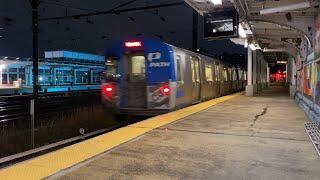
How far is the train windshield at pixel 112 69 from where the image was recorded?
13.1m

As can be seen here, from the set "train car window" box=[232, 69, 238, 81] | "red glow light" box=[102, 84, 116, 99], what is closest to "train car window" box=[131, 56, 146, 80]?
"red glow light" box=[102, 84, 116, 99]

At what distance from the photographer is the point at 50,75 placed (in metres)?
27.9

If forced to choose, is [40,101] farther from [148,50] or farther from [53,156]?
[53,156]

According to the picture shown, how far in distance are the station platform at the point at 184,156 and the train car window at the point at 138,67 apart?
13.4 feet

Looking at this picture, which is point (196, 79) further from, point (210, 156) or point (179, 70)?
point (210, 156)

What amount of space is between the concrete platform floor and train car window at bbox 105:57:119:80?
454 centimetres

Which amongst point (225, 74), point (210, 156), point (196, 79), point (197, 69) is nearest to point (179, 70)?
point (196, 79)

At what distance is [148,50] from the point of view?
12.7 m

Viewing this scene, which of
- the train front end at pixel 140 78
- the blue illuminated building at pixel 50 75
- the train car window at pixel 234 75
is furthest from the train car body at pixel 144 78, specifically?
the train car window at pixel 234 75

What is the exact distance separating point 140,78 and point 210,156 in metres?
7.22

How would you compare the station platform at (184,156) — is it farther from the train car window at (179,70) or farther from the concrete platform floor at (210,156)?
the train car window at (179,70)

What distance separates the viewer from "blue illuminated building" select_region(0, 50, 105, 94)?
24875 millimetres

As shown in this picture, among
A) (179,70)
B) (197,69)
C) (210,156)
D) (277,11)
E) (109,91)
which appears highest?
(277,11)

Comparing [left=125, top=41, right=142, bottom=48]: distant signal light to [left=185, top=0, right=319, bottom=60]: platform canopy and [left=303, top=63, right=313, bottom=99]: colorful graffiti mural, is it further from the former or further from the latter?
[left=303, top=63, right=313, bottom=99]: colorful graffiti mural
